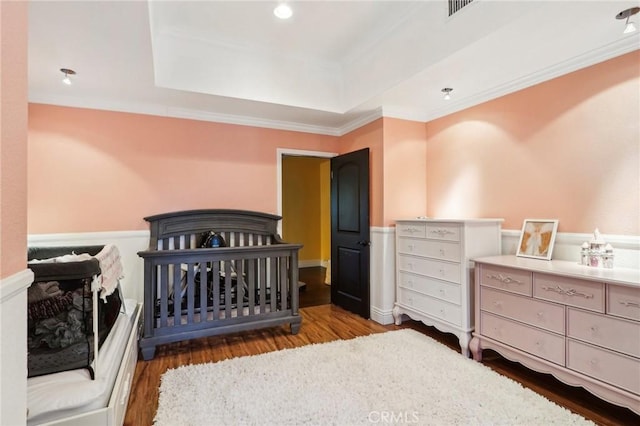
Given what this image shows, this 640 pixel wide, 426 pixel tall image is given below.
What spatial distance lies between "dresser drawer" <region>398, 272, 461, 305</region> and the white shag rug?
454 millimetres

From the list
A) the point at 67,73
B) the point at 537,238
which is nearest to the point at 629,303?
the point at 537,238

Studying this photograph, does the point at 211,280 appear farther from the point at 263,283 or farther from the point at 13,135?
the point at 13,135

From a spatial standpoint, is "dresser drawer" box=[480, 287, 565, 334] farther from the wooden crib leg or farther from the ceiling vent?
the wooden crib leg

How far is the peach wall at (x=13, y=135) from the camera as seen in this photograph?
2.74 feet

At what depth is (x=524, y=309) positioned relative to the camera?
2.14 m

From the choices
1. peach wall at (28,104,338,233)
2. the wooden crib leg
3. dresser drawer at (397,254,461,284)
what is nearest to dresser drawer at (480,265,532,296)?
dresser drawer at (397,254,461,284)

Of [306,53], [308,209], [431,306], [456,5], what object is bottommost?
[431,306]

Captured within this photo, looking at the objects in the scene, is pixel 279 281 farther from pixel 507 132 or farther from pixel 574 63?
pixel 574 63

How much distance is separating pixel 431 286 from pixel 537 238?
96cm

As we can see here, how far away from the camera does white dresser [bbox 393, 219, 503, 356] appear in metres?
2.56

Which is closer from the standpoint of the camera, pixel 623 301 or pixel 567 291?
pixel 623 301

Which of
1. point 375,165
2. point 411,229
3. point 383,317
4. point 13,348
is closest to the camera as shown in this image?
point 13,348

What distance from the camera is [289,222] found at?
21.2 ft

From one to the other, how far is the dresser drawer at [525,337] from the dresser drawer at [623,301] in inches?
14.1
